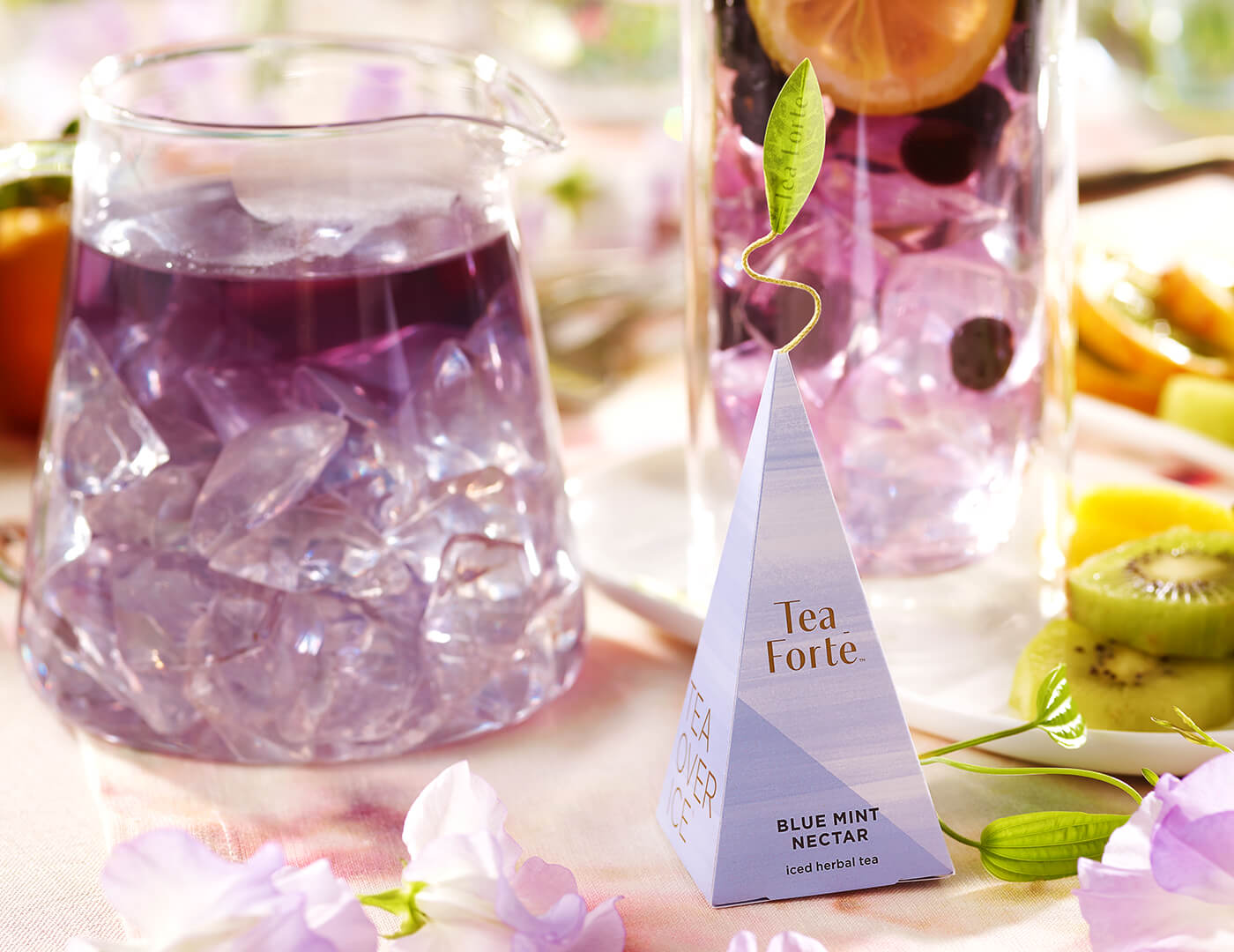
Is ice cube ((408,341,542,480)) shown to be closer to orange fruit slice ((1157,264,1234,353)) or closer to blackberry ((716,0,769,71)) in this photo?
blackberry ((716,0,769,71))

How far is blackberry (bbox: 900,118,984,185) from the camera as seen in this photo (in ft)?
1.69

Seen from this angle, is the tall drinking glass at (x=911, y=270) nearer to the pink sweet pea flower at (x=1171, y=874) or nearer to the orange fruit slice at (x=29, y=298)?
the pink sweet pea flower at (x=1171, y=874)

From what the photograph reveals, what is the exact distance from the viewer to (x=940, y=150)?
519 mm

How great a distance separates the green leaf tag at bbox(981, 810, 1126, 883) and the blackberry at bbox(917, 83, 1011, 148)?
0.84 feet

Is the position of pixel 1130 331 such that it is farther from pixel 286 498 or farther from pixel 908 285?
pixel 286 498

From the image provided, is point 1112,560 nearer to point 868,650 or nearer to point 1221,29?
point 868,650

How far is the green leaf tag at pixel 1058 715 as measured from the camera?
1.38 feet

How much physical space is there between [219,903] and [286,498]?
6.7 inches

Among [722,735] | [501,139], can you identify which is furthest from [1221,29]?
[722,735]

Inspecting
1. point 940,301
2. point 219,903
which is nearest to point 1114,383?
point 940,301

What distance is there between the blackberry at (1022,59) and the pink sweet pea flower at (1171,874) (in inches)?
11.1

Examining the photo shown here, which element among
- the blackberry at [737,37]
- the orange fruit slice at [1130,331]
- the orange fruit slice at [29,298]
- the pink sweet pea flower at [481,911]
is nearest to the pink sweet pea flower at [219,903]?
the pink sweet pea flower at [481,911]

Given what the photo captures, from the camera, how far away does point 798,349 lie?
0.55m

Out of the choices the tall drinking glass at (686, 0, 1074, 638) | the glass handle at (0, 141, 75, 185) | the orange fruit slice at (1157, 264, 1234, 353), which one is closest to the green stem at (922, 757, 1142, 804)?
the tall drinking glass at (686, 0, 1074, 638)
